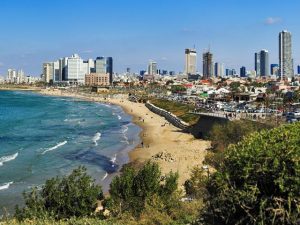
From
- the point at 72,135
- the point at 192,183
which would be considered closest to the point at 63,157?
the point at 72,135

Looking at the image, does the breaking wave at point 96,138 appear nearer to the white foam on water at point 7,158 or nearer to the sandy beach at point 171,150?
the sandy beach at point 171,150

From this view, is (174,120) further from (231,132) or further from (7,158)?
(231,132)

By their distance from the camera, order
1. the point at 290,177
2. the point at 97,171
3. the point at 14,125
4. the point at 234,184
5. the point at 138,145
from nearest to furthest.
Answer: the point at 290,177, the point at 234,184, the point at 97,171, the point at 138,145, the point at 14,125

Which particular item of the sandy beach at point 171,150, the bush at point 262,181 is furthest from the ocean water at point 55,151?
the bush at point 262,181


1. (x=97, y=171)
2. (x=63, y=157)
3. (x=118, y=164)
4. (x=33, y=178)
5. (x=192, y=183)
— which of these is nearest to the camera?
(x=192, y=183)

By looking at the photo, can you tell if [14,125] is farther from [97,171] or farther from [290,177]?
[290,177]

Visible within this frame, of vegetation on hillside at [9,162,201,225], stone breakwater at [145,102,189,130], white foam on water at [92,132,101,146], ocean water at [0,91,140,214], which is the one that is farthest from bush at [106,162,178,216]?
stone breakwater at [145,102,189,130]

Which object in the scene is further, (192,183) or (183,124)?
(183,124)
